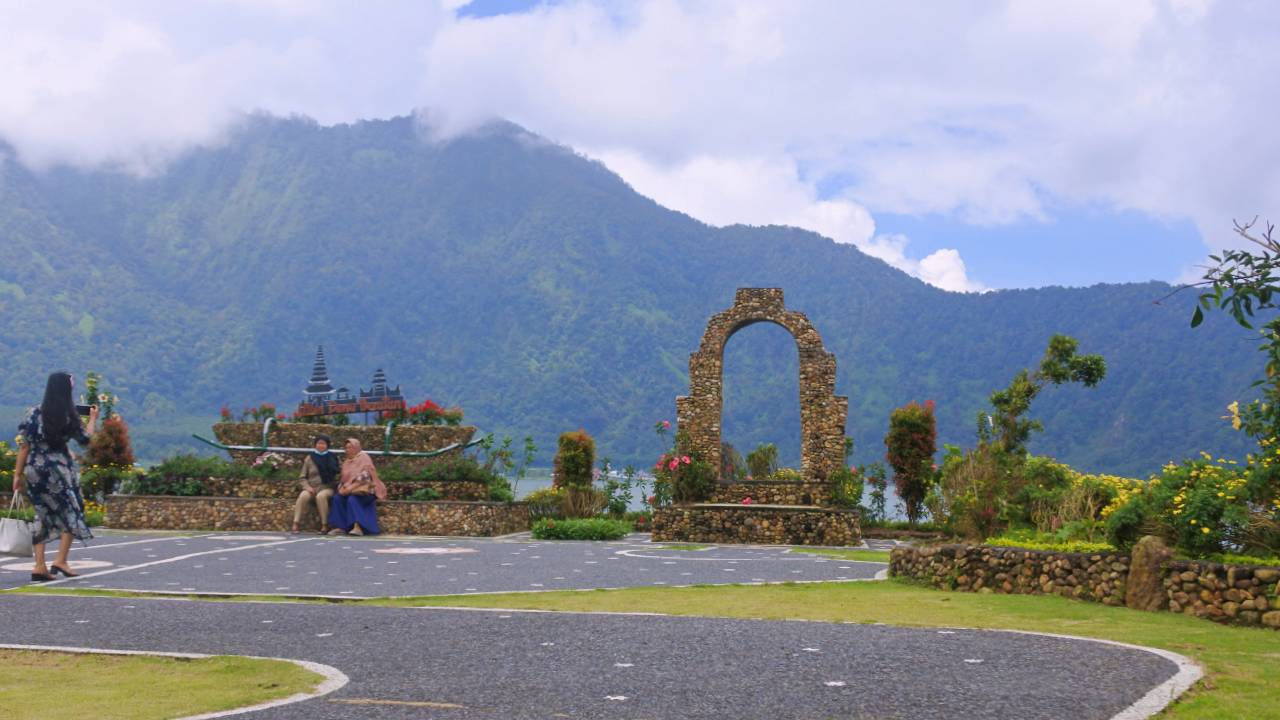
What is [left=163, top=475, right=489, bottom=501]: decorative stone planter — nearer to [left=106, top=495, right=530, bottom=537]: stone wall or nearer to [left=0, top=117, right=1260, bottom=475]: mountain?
[left=106, top=495, right=530, bottom=537]: stone wall

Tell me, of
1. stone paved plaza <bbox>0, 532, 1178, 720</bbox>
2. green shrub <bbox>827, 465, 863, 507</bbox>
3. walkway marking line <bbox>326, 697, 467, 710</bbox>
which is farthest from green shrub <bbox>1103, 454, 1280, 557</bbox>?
green shrub <bbox>827, 465, 863, 507</bbox>

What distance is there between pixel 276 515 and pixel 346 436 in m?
3.59

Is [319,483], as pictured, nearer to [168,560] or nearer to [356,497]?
[356,497]

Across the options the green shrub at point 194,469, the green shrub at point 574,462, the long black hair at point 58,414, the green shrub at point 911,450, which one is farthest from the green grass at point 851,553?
the green shrub at point 194,469

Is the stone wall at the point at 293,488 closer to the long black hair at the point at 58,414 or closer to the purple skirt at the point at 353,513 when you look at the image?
the purple skirt at the point at 353,513

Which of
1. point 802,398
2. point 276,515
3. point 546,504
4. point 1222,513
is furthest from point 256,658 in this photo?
point 802,398

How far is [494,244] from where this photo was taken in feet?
465

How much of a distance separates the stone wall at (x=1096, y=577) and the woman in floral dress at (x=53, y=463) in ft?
29.6

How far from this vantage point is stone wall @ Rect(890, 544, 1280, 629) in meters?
9.22

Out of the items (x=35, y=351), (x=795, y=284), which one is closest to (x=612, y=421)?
(x=795, y=284)

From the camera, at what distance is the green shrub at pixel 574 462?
81.8 feet

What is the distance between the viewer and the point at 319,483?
21.7m

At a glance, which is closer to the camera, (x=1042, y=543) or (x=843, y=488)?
(x=1042, y=543)

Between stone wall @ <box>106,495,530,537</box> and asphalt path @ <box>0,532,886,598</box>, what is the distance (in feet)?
5.29
